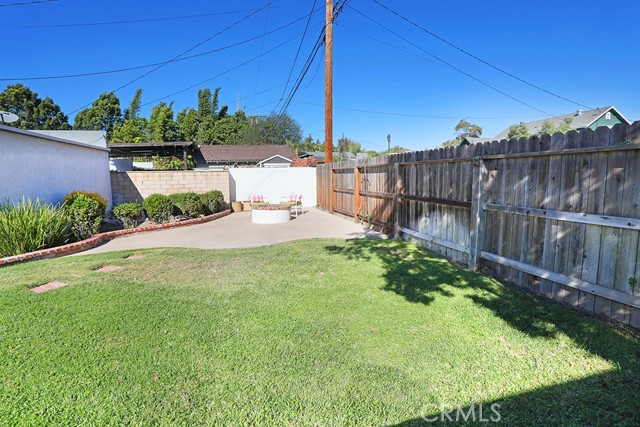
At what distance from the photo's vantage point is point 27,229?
6328mm

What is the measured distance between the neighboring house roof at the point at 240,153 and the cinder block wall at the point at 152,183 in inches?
770

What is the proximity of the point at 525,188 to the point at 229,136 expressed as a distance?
163 ft

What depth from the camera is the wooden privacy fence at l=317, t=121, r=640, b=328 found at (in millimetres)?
3199

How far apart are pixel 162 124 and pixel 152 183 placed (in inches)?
1249

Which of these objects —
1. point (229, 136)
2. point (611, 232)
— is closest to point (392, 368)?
point (611, 232)

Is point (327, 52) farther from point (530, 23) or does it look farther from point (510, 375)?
point (510, 375)

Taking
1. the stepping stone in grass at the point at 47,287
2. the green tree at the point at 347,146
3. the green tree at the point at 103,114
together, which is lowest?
the stepping stone in grass at the point at 47,287

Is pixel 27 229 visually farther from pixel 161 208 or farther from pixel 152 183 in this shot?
pixel 152 183

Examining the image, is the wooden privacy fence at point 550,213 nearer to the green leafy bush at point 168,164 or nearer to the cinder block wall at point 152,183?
the cinder block wall at point 152,183

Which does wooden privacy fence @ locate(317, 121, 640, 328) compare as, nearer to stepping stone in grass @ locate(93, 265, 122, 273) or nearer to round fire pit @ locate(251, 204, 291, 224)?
stepping stone in grass @ locate(93, 265, 122, 273)

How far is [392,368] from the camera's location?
2664 millimetres

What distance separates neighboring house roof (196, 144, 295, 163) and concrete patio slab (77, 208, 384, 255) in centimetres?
2319

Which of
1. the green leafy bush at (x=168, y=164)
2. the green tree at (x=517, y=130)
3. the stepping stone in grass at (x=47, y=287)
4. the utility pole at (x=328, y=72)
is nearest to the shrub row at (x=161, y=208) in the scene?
the utility pole at (x=328, y=72)

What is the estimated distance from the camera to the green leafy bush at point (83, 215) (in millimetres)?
7875
